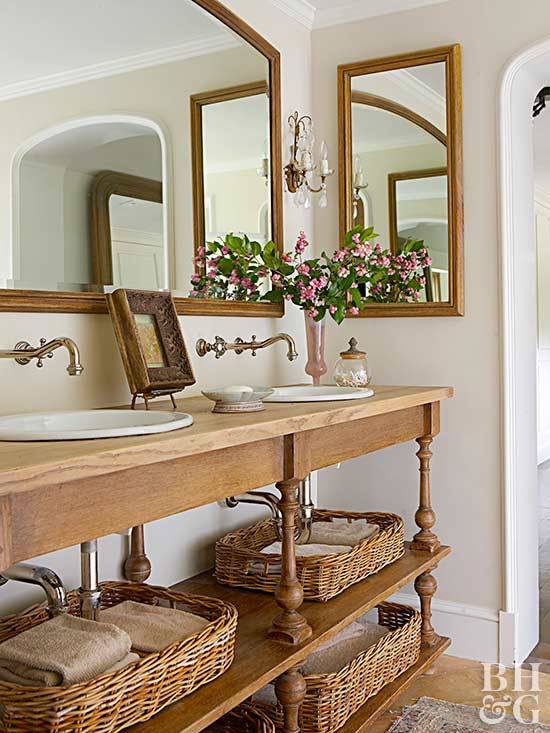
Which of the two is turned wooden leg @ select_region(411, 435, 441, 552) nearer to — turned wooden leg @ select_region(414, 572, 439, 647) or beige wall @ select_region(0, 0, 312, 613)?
turned wooden leg @ select_region(414, 572, 439, 647)

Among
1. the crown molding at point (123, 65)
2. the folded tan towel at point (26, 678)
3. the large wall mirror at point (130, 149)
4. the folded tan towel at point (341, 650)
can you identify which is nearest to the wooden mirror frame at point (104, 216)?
the large wall mirror at point (130, 149)

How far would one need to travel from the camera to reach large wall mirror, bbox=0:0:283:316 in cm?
189

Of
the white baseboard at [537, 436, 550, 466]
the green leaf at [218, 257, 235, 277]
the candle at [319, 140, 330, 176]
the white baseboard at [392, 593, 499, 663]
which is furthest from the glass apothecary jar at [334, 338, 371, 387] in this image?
the white baseboard at [537, 436, 550, 466]

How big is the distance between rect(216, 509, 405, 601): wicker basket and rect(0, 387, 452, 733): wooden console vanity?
3cm

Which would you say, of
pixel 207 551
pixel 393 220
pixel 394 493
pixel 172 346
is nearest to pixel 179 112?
pixel 172 346

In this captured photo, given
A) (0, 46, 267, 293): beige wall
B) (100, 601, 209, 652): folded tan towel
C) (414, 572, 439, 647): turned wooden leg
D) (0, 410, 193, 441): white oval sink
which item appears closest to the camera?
(0, 410, 193, 441): white oval sink

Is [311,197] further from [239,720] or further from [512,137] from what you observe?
[239,720]

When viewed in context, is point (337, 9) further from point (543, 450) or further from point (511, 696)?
point (543, 450)

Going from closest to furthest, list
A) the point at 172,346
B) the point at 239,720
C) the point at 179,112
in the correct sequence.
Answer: the point at 239,720 → the point at 172,346 → the point at 179,112

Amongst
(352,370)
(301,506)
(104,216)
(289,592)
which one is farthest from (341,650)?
(104,216)

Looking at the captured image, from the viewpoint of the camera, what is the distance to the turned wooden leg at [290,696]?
6.29 ft

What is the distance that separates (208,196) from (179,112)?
0.26 metres

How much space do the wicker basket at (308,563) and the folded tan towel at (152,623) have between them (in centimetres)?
43

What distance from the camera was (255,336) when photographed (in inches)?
109
